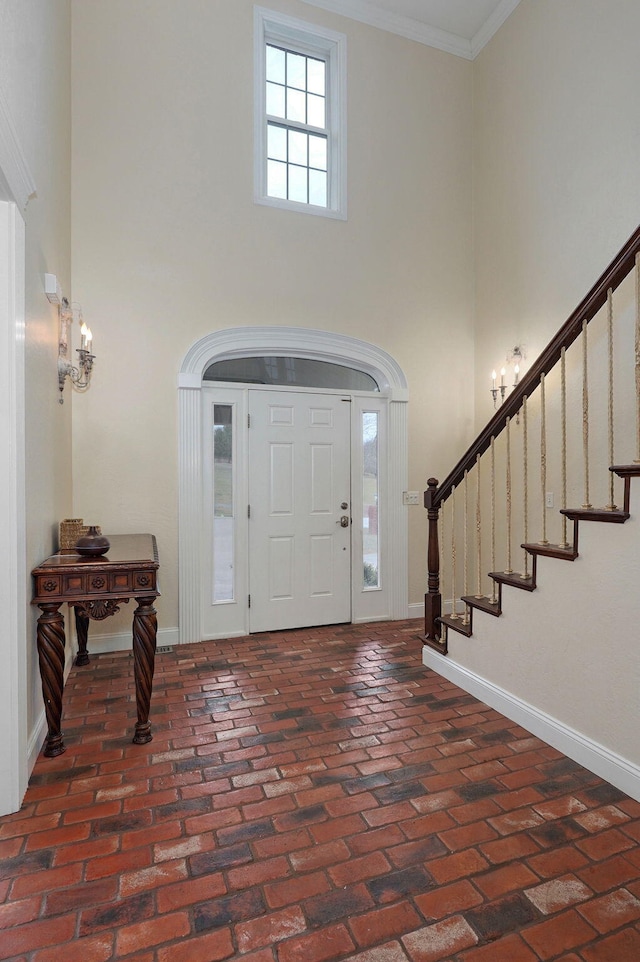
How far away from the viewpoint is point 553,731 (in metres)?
2.62

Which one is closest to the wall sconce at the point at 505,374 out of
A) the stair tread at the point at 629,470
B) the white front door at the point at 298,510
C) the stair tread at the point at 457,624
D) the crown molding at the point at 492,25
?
the white front door at the point at 298,510

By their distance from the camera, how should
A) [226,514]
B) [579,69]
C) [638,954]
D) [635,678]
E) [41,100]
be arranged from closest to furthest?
[638,954] → [635,678] → [41,100] → [579,69] → [226,514]

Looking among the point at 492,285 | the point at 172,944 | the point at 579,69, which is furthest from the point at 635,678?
the point at 579,69

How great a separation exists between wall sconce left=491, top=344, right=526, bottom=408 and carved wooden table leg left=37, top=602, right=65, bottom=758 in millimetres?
3912

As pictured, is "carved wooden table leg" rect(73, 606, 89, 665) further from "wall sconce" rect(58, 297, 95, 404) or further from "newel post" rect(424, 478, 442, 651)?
"newel post" rect(424, 478, 442, 651)

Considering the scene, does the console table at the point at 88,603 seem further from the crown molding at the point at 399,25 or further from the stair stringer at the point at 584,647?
the crown molding at the point at 399,25

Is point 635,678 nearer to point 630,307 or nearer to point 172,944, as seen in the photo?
point 172,944

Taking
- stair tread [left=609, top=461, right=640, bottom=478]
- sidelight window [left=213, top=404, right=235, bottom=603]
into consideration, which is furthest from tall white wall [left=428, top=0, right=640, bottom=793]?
sidelight window [left=213, top=404, right=235, bottom=603]

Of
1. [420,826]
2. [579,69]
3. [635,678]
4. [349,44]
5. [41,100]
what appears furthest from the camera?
[349,44]

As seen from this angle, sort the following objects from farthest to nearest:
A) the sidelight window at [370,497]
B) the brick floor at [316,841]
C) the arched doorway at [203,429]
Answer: the sidelight window at [370,497], the arched doorway at [203,429], the brick floor at [316,841]

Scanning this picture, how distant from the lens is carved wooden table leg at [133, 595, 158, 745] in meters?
2.68

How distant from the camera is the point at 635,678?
87.5 inches

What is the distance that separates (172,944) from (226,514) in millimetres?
3143

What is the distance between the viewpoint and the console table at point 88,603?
253 centimetres
